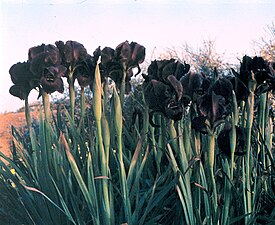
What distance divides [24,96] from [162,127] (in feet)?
2.05

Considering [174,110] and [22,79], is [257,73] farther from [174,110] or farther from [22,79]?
[22,79]

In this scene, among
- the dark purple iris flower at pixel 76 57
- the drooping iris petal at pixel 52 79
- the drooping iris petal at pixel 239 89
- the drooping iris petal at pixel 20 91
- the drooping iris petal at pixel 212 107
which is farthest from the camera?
the dark purple iris flower at pixel 76 57

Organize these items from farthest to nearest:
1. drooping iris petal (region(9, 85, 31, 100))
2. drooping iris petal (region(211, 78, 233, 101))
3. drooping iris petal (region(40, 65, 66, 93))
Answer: drooping iris petal (region(9, 85, 31, 100)) < drooping iris petal (region(40, 65, 66, 93)) < drooping iris petal (region(211, 78, 233, 101))

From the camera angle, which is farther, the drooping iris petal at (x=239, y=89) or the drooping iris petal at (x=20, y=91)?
the drooping iris petal at (x=20, y=91)

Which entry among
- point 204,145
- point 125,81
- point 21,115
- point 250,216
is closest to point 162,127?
point 204,145

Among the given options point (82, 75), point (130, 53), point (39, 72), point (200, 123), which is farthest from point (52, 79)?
point (200, 123)

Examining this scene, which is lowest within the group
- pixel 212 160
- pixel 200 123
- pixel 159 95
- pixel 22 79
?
pixel 212 160

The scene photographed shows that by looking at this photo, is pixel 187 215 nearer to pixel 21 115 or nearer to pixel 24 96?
pixel 24 96

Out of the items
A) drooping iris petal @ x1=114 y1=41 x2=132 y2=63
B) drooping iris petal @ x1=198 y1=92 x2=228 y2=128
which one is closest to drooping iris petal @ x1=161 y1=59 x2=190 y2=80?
drooping iris petal @ x1=198 y1=92 x2=228 y2=128

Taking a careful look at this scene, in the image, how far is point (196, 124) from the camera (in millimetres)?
1587

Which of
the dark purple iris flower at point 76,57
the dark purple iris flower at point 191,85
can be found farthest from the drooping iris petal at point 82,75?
the dark purple iris flower at point 191,85

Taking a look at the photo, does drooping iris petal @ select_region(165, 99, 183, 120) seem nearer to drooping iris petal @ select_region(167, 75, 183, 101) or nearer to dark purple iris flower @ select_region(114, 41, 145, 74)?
drooping iris petal @ select_region(167, 75, 183, 101)

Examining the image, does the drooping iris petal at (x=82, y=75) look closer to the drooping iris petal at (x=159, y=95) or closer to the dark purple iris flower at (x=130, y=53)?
the dark purple iris flower at (x=130, y=53)

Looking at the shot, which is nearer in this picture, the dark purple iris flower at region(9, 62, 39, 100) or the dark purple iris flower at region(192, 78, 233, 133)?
the dark purple iris flower at region(192, 78, 233, 133)
